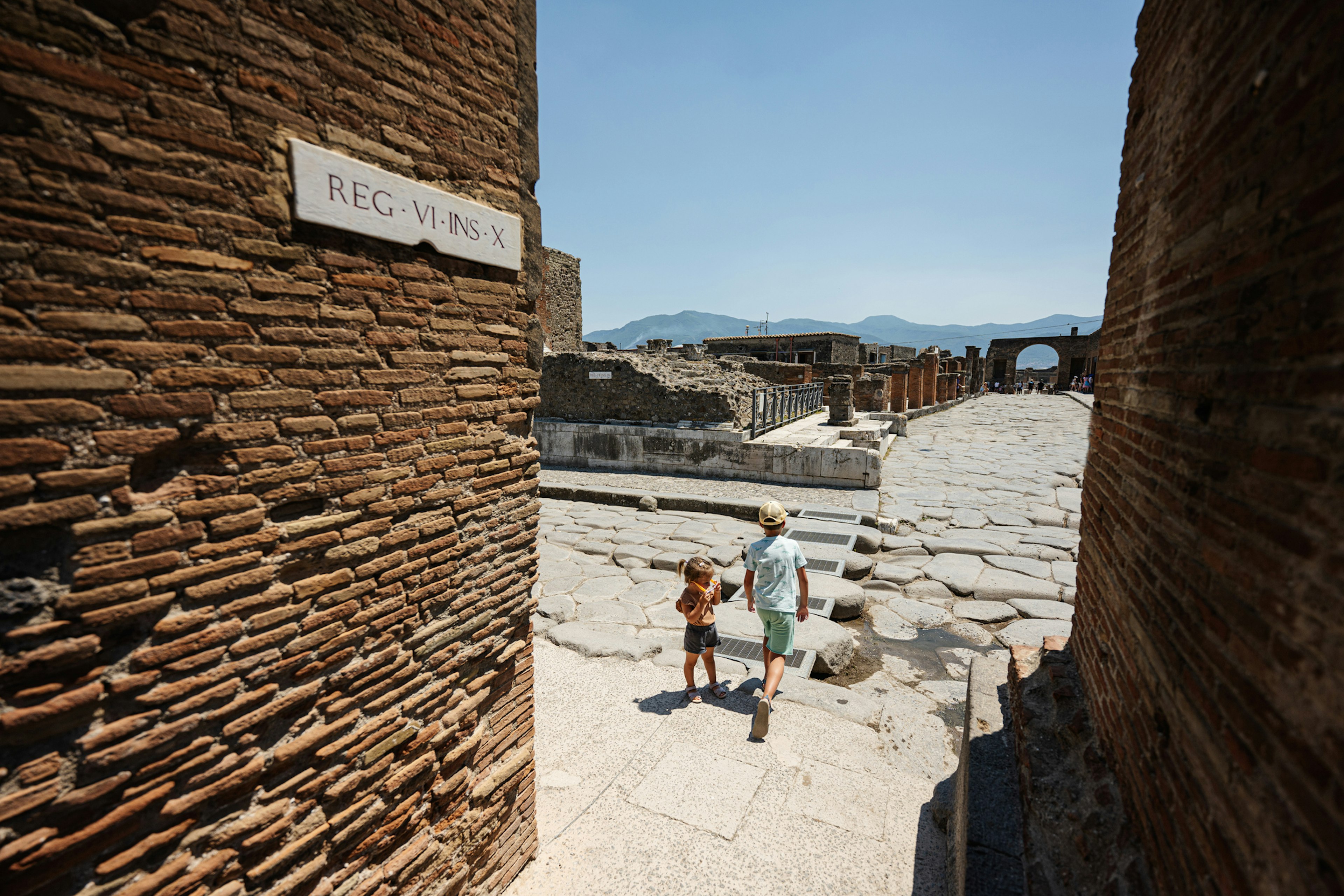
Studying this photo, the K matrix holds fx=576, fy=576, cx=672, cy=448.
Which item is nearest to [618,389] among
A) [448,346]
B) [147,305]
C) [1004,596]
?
[1004,596]

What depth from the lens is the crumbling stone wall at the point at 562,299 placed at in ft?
72.1

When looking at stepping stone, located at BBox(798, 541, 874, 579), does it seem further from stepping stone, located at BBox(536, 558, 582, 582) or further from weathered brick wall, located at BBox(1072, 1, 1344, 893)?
weathered brick wall, located at BBox(1072, 1, 1344, 893)

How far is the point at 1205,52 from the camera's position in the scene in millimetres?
1661

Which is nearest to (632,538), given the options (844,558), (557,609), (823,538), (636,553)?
(636,553)

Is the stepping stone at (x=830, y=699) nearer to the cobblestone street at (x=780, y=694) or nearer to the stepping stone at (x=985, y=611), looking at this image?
the cobblestone street at (x=780, y=694)

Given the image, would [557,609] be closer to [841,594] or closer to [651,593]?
[651,593]

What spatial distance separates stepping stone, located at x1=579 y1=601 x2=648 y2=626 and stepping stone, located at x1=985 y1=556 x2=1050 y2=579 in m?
4.01

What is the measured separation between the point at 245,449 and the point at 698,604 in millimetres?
2617

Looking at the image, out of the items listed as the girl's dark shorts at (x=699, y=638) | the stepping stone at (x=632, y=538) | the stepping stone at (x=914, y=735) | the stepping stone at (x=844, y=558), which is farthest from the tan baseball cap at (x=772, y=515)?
the stepping stone at (x=632, y=538)

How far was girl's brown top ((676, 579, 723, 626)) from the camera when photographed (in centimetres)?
364

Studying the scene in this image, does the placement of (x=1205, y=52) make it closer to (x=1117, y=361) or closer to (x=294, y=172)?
(x=1117, y=361)

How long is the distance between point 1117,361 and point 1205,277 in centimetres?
105

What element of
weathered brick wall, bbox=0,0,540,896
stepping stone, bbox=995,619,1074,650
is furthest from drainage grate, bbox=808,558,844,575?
weathered brick wall, bbox=0,0,540,896

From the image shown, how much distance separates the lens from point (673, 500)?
877cm
